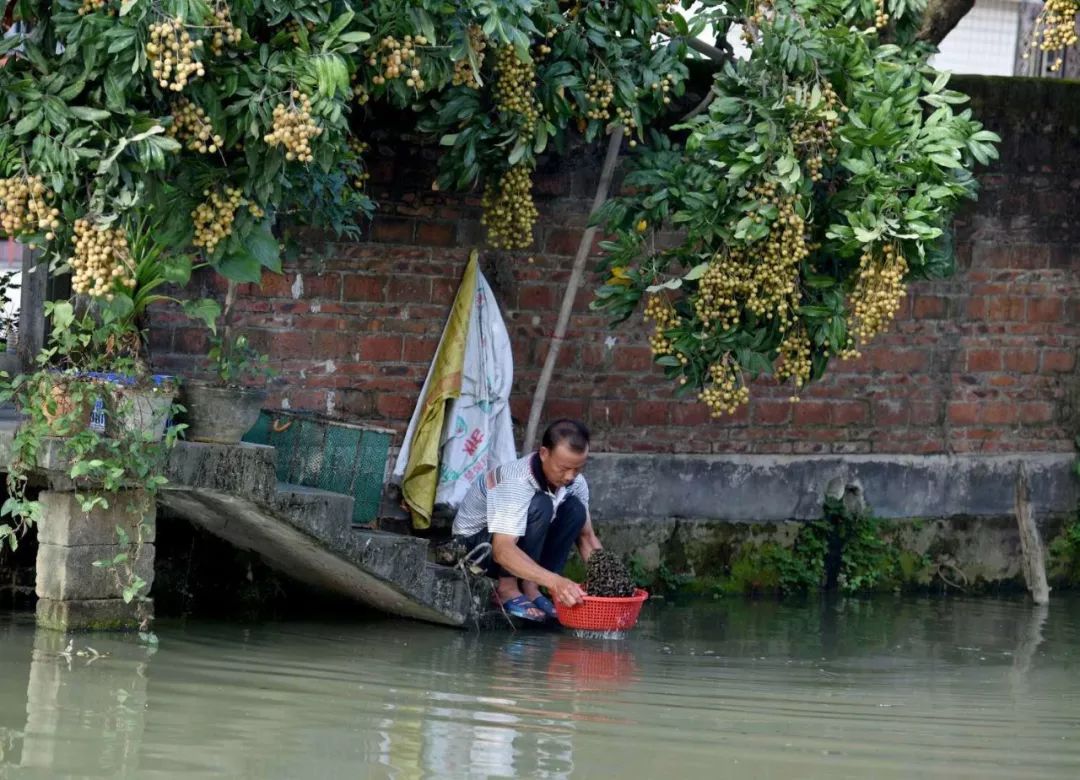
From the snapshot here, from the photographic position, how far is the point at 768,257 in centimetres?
704

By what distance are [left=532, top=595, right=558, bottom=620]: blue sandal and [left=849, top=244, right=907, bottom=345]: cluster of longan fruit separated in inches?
79.8

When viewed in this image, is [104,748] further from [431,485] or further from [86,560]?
[431,485]

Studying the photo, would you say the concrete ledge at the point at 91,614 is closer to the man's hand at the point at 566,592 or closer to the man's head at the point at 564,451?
the man's hand at the point at 566,592

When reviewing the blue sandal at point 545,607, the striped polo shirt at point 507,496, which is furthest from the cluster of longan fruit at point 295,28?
the blue sandal at point 545,607

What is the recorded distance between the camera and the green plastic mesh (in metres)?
7.72

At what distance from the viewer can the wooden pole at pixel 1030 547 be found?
9.67m

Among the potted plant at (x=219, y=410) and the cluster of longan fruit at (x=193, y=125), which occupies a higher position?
the cluster of longan fruit at (x=193, y=125)

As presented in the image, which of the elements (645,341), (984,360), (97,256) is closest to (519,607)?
(645,341)

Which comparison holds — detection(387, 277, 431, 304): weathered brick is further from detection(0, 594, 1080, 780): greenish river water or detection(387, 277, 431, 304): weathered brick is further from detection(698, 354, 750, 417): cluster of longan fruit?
detection(698, 354, 750, 417): cluster of longan fruit

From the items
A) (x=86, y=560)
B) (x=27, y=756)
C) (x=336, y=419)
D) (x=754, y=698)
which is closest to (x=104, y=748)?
(x=27, y=756)

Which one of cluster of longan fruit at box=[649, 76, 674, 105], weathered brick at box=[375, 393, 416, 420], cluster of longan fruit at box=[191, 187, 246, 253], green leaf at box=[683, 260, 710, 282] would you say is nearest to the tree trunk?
cluster of longan fruit at box=[649, 76, 674, 105]

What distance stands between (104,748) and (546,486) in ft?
10.5

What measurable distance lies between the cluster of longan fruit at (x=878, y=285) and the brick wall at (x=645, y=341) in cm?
217

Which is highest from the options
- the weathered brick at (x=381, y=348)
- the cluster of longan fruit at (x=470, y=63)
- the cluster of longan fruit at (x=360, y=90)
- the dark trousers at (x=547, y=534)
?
the cluster of longan fruit at (x=470, y=63)
